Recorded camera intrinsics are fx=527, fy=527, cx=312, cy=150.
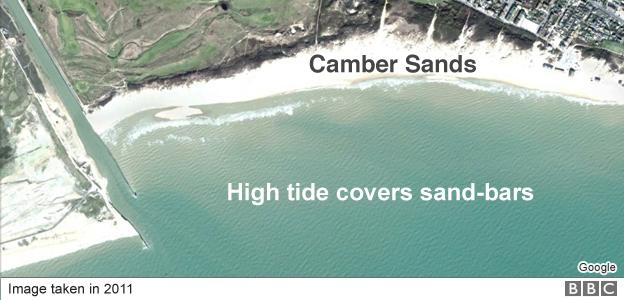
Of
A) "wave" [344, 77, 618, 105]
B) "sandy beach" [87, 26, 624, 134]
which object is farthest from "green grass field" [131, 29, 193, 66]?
"wave" [344, 77, 618, 105]

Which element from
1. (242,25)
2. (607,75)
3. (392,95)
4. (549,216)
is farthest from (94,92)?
(607,75)
